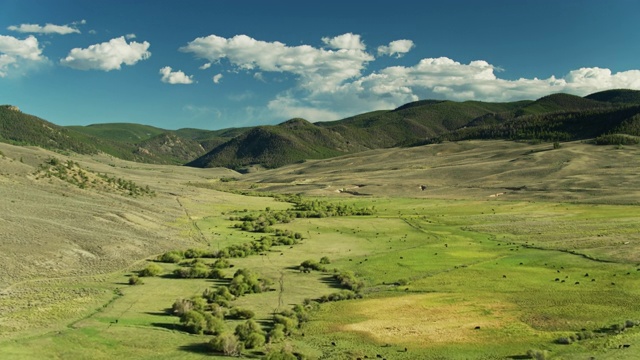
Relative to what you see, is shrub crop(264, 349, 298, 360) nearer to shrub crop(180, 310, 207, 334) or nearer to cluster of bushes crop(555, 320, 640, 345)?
shrub crop(180, 310, 207, 334)

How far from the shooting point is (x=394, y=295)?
5088 centimetres

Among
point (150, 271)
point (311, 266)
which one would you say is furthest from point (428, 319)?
point (150, 271)

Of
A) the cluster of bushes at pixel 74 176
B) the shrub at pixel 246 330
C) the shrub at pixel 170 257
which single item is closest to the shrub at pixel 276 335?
the shrub at pixel 246 330

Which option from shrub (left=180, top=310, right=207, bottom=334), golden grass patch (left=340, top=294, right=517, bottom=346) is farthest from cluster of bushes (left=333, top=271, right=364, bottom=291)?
shrub (left=180, top=310, right=207, bottom=334)

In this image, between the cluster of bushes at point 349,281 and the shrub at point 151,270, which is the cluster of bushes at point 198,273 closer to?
the shrub at point 151,270

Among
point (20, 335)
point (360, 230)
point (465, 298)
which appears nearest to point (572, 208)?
point (360, 230)

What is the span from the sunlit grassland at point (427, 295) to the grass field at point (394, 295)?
144mm

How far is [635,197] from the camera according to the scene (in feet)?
386

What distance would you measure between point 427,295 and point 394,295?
3070 millimetres

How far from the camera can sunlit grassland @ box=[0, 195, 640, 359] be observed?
35.6m

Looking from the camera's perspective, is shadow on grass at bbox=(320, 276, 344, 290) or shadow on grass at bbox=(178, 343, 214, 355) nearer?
shadow on grass at bbox=(178, 343, 214, 355)

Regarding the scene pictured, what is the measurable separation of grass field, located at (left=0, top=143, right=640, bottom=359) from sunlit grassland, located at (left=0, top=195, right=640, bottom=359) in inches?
5.7

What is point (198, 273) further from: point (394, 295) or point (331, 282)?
point (394, 295)

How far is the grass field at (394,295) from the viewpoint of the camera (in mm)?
35625
